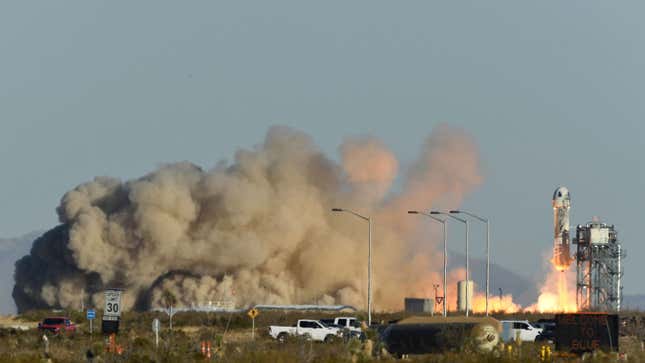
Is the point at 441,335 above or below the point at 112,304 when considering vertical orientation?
below

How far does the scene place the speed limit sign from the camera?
2822 inches

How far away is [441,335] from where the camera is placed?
5762 centimetres

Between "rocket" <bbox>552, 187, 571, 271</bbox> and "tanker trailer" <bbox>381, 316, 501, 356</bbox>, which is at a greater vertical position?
"rocket" <bbox>552, 187, 571, 271</bbox>

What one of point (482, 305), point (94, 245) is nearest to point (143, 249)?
point (94, 245)

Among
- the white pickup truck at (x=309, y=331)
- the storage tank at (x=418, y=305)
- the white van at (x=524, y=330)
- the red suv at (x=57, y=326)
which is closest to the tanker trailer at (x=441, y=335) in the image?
the white van at (x=524, y=330)

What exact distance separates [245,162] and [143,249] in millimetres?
14578

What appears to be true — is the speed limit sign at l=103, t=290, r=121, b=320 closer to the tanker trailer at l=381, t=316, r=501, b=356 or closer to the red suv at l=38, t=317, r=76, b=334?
the red suv at l=38, t=317, r=76, b=334

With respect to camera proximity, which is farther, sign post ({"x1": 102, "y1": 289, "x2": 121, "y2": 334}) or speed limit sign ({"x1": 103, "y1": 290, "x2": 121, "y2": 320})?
sign post ({"x1": 102, "y1": 289, "x2": 121, "y2": 334})

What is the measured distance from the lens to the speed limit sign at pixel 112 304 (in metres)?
71.7

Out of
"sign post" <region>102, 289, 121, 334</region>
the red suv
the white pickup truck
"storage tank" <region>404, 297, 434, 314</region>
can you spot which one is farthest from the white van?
"storage tank" <region>404, 297, 434, 314</region>

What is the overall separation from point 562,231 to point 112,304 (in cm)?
6987

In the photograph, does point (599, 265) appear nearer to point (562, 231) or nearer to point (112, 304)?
point (562, 231)

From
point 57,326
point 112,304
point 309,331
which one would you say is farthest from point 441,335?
point 57,326

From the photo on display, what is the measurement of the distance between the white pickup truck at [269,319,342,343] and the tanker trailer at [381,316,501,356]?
17700 mm
